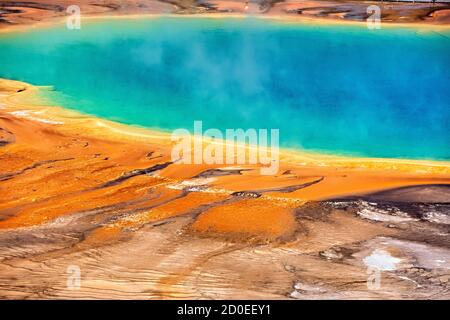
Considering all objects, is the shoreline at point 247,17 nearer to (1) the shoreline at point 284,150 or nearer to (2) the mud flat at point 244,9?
(2) the mud flat at point 244,9

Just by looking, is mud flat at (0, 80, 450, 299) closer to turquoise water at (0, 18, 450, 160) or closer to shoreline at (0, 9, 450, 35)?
turquoise water at (0, 18, 450, 160)

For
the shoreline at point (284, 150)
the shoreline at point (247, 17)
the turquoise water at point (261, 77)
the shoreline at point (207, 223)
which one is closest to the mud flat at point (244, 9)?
the shoreline at point (247, 17)

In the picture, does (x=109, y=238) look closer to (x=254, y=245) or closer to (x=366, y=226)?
(x=254, y=245)

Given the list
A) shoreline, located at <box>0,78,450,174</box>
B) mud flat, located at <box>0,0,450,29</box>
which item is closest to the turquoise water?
shoreline, located at <box>0,78,450,174</box>

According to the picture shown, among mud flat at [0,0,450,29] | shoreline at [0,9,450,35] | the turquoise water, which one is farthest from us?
mud flat at [0,0,450,29]

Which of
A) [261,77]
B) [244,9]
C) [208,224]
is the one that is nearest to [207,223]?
[208,224]

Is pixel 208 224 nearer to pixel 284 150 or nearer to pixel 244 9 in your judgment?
pixel 284 150
